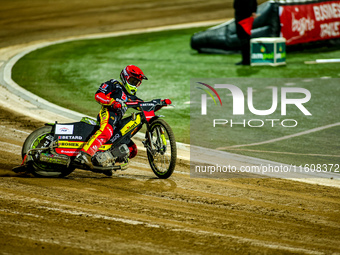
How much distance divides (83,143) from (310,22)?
13159mm

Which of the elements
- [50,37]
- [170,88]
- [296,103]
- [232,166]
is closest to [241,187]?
[232,166]

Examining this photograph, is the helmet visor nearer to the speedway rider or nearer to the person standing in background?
the speedway rider

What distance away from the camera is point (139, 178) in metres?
8.14

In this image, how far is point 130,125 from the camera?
8008 mm

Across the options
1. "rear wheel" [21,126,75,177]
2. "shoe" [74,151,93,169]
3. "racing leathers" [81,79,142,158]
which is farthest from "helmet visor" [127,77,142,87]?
"rear wheel" [21,126,75,177]

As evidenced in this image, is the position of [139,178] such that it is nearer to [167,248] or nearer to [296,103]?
[167,248]

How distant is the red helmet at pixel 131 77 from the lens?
26.0 feet

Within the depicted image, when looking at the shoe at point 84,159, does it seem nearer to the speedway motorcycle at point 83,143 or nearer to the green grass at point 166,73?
the speedway motorcycle at point 83,143

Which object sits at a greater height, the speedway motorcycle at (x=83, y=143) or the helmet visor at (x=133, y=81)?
the helmet visor at (x=133, y=81)

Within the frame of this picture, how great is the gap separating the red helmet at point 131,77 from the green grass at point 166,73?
2.63 m

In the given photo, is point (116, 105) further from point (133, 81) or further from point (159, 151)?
point (159, 151)

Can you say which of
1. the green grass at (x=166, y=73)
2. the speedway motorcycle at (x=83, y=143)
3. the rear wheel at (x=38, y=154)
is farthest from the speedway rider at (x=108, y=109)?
the green grass at (x=166, y=73)

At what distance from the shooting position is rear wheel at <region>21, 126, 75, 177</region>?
790cm

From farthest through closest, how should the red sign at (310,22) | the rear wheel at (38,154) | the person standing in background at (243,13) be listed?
the red sign at (310,22)
the person standing in background at (243,13)
the rear wheel at (38,154)
